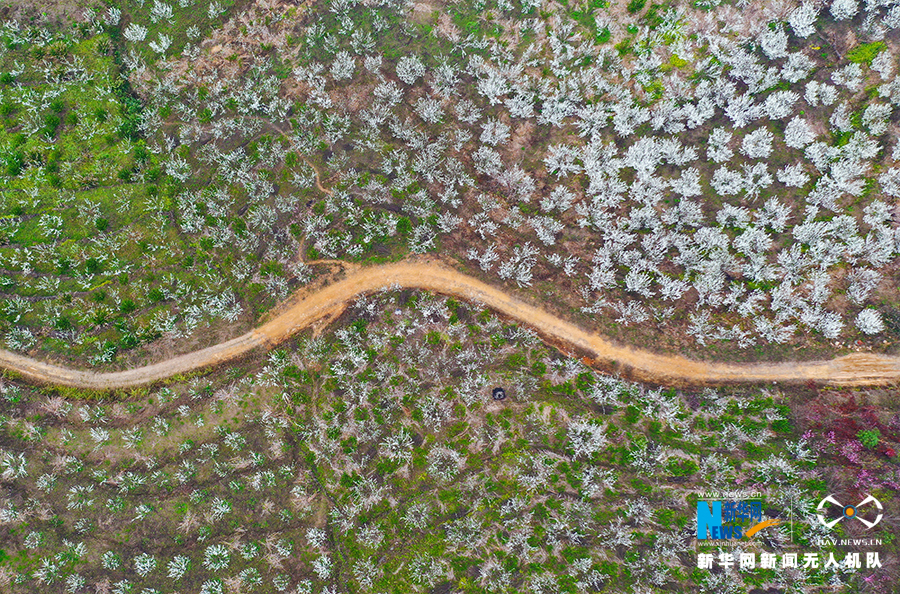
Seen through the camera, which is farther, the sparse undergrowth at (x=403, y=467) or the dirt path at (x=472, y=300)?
the dirt path at (x=472, y=300)

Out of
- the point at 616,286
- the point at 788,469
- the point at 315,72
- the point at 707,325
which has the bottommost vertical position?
the point at 788,469

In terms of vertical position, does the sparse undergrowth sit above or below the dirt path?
below

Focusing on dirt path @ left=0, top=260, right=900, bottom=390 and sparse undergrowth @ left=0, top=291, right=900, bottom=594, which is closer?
sparse undergrowth @ left=0, top=291, right=900, bottom=594

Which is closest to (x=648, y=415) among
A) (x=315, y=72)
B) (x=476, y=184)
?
(x=476, y=184)

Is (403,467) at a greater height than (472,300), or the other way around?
(472,300)

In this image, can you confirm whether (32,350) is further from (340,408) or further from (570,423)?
(570,423)

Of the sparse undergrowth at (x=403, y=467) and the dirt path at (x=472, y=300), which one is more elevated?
the dirt path at (x=472, y=300)

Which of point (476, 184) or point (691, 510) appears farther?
point (476, 184)

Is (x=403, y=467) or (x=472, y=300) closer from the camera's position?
(x=403, y=467)
